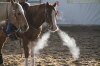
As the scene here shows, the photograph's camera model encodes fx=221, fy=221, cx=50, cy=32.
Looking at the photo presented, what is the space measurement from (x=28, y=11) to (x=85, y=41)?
15.1ft

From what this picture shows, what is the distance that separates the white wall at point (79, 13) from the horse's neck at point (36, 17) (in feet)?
29.1

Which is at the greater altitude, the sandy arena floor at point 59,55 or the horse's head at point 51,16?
the horse's head at point 51,16

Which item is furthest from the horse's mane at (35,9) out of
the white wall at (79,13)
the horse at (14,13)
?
the white wall at (79,13)

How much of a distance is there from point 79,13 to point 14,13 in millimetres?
10530

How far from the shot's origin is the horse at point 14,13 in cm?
424

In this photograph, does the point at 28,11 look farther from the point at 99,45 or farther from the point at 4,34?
the point at 99,45

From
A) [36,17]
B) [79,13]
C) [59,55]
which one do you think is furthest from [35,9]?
Answer: [79,13]

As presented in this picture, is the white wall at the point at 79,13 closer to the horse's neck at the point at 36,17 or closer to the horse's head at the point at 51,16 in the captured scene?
the horse's neck at the point at 36,17

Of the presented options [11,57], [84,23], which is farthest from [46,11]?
[84,23]

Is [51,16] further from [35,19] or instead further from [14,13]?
[14,13]

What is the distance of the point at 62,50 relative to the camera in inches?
302

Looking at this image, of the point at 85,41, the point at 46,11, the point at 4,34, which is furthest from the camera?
the point at 85,41

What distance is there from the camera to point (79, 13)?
47.3 ft

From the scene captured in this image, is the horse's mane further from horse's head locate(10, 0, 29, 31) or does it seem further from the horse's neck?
horse's head locate(10, 0, 29, 31)
